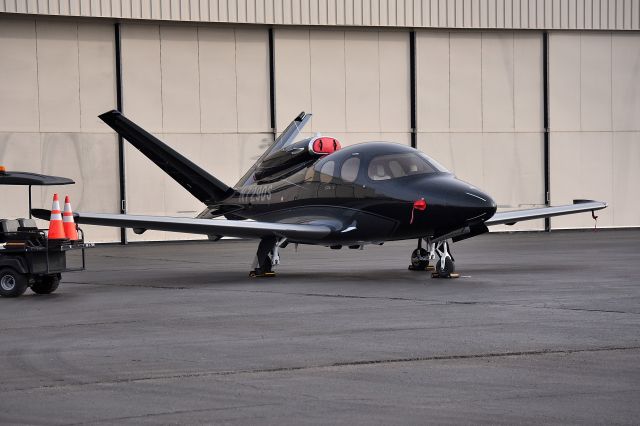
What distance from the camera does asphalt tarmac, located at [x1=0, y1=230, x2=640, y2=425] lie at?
22.0 ft

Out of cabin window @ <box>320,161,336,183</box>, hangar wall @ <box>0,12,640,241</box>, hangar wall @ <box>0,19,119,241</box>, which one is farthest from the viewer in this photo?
hangar wall @ <box>0,12,640,241</box>

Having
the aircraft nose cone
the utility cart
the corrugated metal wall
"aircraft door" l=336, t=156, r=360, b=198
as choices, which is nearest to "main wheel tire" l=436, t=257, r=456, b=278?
the aircraft nose cone

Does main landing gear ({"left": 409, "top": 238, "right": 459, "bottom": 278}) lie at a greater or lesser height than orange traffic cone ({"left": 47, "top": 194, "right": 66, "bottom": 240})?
lesser

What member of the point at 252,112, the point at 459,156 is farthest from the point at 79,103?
the point at 459,156

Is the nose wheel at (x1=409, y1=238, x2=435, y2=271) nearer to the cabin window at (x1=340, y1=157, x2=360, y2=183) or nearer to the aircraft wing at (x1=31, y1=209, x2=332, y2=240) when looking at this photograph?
the cabin window at (x1=340, y1=157, x2=360, y2=183)

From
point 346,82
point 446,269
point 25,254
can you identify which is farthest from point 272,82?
point 25,254

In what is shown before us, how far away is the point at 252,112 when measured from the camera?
33.2 meters

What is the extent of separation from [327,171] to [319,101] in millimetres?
15833

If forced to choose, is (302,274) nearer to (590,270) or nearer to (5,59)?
(590,270)

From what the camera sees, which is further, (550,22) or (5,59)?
(550,22)

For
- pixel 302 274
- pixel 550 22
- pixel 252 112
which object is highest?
pixel 550 22

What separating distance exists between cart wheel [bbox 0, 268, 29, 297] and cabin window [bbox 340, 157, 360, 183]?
574 cm

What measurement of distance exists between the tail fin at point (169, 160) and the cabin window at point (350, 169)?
14.3ft

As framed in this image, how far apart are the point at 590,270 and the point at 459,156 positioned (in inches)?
679
